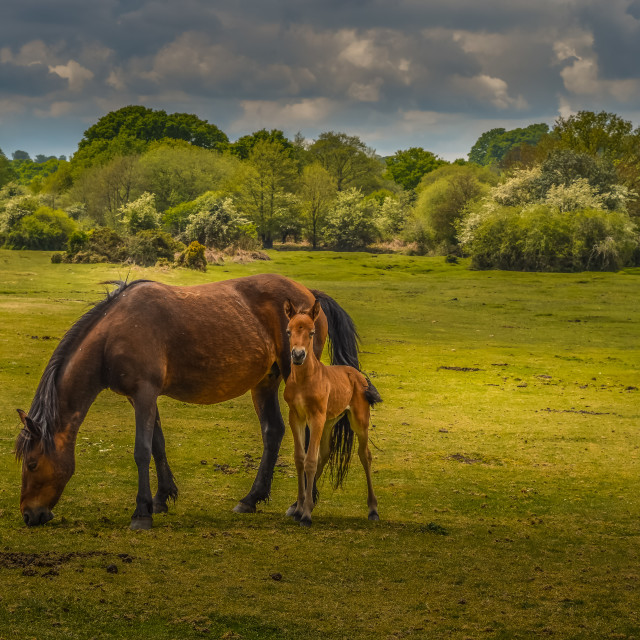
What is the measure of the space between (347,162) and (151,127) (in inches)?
1134

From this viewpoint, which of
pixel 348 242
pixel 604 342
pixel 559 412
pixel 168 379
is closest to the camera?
pixel 168 379

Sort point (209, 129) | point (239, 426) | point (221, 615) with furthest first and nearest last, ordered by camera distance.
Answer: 1. point (209, 129)
2. point (239, 426)
3. point (221, 615)

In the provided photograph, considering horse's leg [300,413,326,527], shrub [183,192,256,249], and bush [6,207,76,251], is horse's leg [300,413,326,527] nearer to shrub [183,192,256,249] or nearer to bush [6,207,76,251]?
shrub [183,192,256,249]

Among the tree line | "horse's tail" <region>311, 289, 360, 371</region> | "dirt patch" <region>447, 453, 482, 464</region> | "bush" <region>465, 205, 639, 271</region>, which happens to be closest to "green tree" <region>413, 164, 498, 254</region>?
the tree line

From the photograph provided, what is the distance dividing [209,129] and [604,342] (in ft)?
326

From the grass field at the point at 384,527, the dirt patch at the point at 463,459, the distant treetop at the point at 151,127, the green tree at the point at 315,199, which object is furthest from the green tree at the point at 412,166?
the dirt patch at the point at 463,459

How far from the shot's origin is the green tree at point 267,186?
74125 mm

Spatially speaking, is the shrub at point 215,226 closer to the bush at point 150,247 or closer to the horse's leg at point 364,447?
the bush at point 150,247

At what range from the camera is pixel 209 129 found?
118625mm

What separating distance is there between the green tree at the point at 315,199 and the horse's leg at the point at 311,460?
6826 cm

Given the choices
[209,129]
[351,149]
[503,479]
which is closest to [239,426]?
[503,479]

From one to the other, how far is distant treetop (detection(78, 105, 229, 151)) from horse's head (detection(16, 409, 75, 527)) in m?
107

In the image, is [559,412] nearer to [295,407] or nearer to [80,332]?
[295,407]

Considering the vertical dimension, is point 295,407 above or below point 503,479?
above
